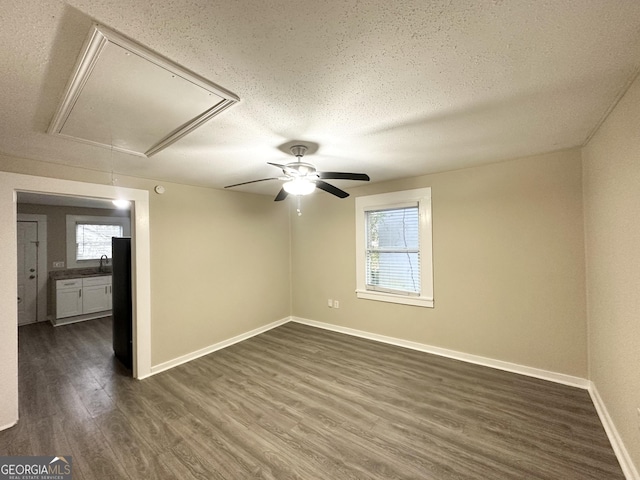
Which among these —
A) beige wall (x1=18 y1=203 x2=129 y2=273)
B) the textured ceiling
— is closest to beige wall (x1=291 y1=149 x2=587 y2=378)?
the textured ceiling

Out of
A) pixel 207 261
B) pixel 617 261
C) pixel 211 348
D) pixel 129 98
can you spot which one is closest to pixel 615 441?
pixel 617 261

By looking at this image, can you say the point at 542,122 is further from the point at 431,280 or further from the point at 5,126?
the point at 5,126

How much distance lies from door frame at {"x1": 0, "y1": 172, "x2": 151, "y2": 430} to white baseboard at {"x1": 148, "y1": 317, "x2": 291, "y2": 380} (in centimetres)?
15

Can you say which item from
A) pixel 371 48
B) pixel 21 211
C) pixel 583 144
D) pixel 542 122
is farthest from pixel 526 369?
pixel 21 211

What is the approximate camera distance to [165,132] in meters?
1.89

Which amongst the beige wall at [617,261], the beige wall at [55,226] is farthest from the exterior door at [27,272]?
the beige wall at [617,261]

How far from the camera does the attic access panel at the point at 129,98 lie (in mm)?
1113

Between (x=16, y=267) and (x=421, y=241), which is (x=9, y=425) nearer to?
(x=16, y=267)

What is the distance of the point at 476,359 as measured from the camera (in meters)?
3.13

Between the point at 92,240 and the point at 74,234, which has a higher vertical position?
the point at 74,234

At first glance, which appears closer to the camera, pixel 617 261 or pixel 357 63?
pixel 357 63

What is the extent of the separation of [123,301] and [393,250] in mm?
3762

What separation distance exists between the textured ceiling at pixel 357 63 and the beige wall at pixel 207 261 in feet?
4.00

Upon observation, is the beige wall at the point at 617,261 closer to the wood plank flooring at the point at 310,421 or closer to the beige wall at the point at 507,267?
the beige wall at the point at 507,267
